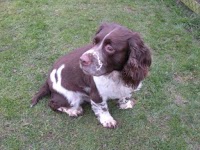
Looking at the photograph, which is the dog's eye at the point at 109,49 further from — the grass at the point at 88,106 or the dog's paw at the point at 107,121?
the grass at the point at 88,106

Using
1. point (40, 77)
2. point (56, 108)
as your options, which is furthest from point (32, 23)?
point (56, 108)

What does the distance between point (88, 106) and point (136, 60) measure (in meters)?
1.26

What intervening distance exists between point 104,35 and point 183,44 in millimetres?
2394

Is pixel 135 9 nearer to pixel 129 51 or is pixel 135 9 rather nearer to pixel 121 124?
pixel 121 124

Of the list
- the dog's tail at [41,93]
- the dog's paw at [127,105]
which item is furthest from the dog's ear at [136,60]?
the dog's tail at [41,93]

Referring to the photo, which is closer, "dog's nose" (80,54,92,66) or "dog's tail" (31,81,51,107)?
"dog's nose" (80,54,92,66)

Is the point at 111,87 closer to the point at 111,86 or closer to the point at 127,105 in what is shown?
the point at 111,86

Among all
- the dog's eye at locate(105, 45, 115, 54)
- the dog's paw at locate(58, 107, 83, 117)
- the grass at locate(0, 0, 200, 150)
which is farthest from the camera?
the dog's paw at locate(58, 107, 83, 117)

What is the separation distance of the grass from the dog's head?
0.96m

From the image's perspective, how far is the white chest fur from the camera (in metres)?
3.20

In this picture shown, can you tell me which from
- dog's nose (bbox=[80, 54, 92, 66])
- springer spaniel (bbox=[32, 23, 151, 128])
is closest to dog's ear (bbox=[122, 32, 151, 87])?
springer spaniel (bbox=[32, 23, 151, 128])

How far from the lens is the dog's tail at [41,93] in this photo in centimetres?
391

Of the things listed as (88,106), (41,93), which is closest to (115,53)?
A: (88,106)

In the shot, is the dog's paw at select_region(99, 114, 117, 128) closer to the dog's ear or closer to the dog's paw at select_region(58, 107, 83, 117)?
the dog's paw at select_region(58, 107, 83, 117)
